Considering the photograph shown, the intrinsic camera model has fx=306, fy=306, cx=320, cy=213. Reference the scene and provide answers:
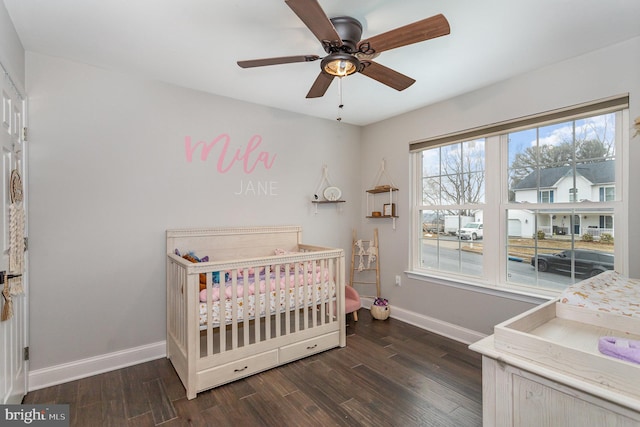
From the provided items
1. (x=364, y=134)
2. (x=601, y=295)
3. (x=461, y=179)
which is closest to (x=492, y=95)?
(x=461, y=179)

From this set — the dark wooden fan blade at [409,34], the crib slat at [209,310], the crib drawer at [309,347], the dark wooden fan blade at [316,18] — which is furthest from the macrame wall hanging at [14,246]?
the dark wooden fan blade at [409,34]

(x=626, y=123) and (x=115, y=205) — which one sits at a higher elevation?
(x=626, y=123)

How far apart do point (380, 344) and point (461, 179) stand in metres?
1.82

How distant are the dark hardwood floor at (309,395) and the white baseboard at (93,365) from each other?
5cm

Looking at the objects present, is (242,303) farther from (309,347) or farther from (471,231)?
(471,231)

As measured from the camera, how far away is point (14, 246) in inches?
69.6

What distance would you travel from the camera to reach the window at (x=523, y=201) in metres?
2.24

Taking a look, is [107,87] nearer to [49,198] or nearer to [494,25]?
[49,198]

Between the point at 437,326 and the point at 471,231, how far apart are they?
3.38 ft

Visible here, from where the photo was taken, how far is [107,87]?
2.44 metres

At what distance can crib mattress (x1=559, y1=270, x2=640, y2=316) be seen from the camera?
4.42ft

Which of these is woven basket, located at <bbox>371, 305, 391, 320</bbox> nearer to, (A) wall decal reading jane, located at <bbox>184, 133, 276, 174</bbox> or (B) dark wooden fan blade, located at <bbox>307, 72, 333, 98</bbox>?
(A) wall decal reading jane, located at <bbox>184, 133, 276, 174</bbox>

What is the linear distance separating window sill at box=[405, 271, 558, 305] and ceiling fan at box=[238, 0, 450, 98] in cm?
195

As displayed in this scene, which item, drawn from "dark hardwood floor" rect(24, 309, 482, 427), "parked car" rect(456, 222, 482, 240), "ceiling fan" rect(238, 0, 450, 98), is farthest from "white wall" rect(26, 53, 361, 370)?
"parked car" rect(456, 222, 482, 240)
